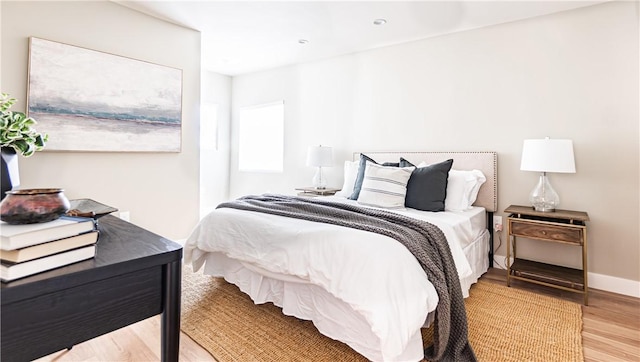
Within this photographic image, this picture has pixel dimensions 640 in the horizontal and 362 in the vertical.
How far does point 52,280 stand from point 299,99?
431 centimetres

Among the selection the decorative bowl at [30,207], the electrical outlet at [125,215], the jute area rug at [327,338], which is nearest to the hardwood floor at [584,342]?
the jute area rug at [327,338]

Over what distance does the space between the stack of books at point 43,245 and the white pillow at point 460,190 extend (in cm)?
273

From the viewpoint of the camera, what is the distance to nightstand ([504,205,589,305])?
251 cm

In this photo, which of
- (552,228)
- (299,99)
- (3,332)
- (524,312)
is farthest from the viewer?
(299,99)

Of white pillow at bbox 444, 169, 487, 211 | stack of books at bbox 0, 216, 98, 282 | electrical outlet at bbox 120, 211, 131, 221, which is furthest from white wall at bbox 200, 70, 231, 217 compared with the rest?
stack of books at bbox 0, 216, 98, 282

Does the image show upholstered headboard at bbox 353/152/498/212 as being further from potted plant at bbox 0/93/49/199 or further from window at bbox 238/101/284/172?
potted plant at bbox 0/93/49/199

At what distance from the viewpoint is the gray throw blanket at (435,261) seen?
1.65 meters

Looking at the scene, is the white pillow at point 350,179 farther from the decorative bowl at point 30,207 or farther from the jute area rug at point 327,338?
the decorative bowl at point 30,207

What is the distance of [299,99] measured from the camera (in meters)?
4.79

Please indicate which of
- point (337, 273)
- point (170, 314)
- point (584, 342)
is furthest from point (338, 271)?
point (584, 342)

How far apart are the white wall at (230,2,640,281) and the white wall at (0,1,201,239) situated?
72.5 inches

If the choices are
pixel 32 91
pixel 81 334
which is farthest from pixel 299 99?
pixel 81 334

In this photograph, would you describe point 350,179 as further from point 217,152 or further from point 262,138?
point 217,152

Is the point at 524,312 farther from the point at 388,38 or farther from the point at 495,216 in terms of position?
the point at 388,38
